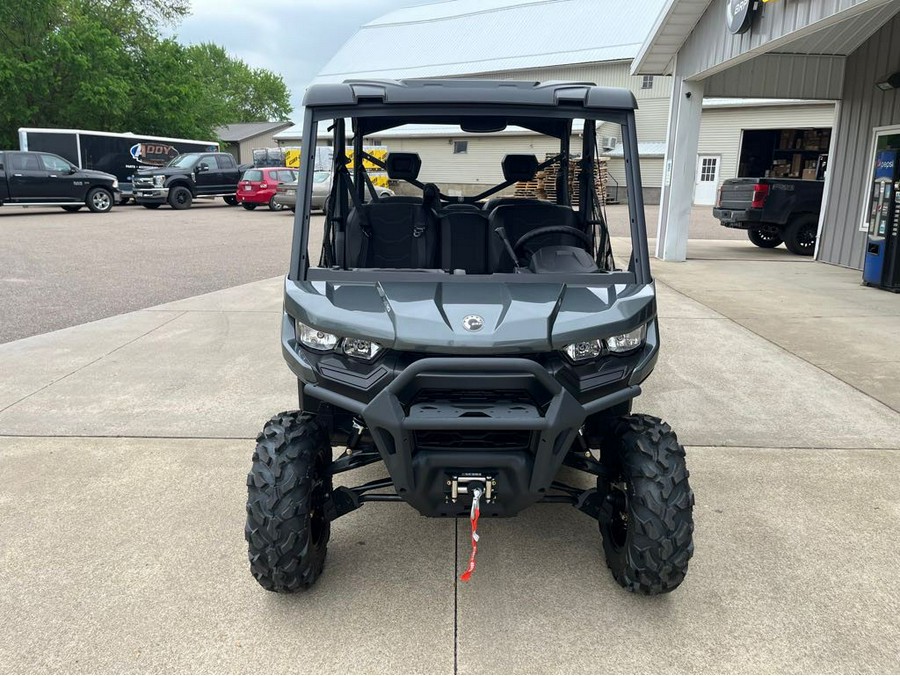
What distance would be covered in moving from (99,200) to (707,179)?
83.9 feet

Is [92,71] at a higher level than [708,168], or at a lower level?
higher

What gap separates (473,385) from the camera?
2.48 metres

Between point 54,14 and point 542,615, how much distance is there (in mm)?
37779

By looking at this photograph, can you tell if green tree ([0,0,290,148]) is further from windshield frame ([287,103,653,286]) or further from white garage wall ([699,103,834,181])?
windshield frame ([287,103,653,286])

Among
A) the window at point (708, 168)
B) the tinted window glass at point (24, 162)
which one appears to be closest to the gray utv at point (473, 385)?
the tinted window glass at point (24, 162)

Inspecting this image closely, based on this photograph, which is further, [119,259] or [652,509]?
[119,259]

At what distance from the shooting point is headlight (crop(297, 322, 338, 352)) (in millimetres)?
2664

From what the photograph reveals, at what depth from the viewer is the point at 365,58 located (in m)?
48.6

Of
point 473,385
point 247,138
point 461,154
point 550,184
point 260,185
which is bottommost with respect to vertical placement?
point 473,385

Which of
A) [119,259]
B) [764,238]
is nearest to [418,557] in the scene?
[119,259]

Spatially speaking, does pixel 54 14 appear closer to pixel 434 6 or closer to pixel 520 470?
pixel 434 6

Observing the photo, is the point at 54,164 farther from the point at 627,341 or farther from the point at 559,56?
the point at 559,56

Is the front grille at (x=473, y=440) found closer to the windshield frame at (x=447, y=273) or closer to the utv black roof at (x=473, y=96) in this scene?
the windshield frame at (x=447, y=273)

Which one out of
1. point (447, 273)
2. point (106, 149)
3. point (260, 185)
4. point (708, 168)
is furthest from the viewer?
point (708, 168)
